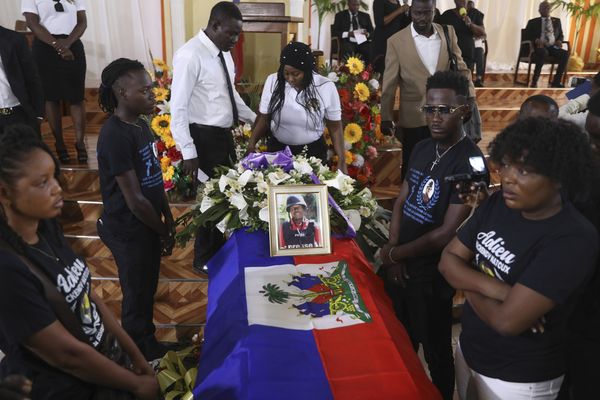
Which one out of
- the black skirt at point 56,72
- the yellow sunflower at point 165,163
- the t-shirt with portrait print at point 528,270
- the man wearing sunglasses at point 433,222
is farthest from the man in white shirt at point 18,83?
the t-shirt with portrait print at point 528,270

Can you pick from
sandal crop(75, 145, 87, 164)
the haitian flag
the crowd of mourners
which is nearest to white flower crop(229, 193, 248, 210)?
the haitian flag

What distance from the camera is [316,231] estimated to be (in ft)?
7.68

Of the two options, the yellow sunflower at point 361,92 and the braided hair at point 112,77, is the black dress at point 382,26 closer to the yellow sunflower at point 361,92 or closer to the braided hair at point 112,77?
the yellow sunflower at point 361,92

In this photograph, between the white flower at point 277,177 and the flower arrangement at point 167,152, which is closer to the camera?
the white flower at point 277,177

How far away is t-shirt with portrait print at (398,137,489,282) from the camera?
2.11m

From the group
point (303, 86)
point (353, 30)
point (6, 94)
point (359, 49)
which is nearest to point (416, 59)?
point (303, 86)

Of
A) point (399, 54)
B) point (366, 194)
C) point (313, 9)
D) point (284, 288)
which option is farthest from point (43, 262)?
point (313, 9)

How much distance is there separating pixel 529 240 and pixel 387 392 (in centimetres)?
56

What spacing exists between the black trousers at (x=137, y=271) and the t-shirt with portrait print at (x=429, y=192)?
1.22 metres

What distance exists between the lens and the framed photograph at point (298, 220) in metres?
2.30

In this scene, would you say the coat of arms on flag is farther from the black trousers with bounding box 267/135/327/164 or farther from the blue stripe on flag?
the black trousers with bounding box 267/135/327/164

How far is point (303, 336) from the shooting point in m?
1.70

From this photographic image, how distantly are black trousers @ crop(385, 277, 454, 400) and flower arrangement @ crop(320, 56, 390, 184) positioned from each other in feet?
6.13

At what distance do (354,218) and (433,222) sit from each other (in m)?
0.45
